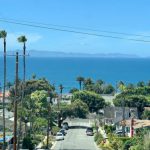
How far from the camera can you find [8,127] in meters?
81.6

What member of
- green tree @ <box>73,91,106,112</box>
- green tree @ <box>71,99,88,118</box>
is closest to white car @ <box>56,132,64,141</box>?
green tree @ <box>71,99,88,118</box>

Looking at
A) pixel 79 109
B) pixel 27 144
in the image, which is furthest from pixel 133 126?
pixel 27 144

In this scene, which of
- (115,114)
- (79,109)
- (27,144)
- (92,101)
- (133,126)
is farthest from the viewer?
(92,101)

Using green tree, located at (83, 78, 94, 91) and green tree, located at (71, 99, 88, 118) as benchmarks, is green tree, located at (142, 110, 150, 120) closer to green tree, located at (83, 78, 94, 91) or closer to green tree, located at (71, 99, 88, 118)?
green tree, located at (71, 99, 88, 118)

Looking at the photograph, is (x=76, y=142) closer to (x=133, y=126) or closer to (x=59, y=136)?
(x=59, y=136)

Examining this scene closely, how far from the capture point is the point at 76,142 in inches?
3036

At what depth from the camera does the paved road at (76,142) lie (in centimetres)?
7012

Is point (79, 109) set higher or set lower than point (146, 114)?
higher

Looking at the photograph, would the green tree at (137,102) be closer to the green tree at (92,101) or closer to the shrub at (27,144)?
the green tree at (92,101)

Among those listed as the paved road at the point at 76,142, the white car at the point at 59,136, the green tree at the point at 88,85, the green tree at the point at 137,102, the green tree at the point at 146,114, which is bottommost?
the paved road at the point at 76,142

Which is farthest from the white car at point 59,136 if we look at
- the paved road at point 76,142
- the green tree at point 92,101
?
the green tree at point 92,101

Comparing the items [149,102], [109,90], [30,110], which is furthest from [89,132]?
[109,90]

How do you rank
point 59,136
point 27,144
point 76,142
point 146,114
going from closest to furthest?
point 27,144
point 76,142
point 59,136
point 146,114

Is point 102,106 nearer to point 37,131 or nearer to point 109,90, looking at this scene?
point 37,131
